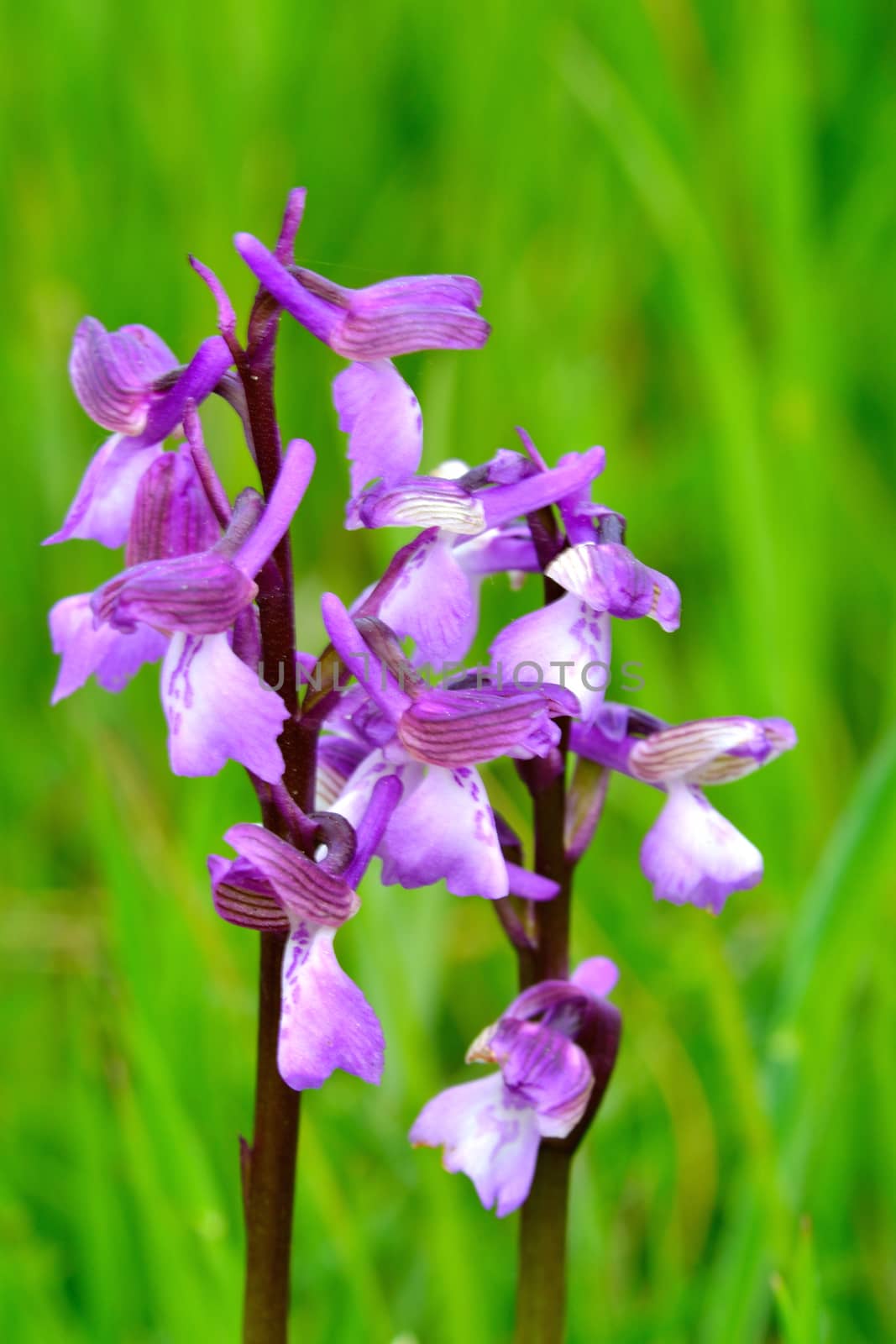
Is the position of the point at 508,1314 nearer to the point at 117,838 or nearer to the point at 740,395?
the point at 117,838

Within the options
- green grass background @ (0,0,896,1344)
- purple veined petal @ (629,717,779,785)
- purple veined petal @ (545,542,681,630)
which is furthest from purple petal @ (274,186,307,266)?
green grass background @ (0,0,896,1344)

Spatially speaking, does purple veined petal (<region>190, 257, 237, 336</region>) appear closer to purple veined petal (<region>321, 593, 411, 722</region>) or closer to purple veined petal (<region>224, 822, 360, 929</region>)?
purple veined petal (<region>321, 593, 411, 722</region>)

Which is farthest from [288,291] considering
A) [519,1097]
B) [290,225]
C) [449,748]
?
[519,1097]

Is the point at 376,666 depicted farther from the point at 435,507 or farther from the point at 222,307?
the point at 222,307

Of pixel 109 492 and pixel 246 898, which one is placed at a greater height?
pixel 109 492

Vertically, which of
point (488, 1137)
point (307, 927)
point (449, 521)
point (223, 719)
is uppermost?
point (449, 521)

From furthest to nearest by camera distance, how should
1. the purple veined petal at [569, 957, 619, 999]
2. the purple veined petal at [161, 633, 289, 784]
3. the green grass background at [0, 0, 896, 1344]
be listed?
1. the green grass background at [0, 0, 896, 1344]
2. the purple veined petal at [569, 957, 619, 999]
3. the purple veined petal at [161, 633, 289, 784]

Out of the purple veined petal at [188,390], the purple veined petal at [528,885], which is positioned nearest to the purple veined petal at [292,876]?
the purple veined petal at [528,885]
